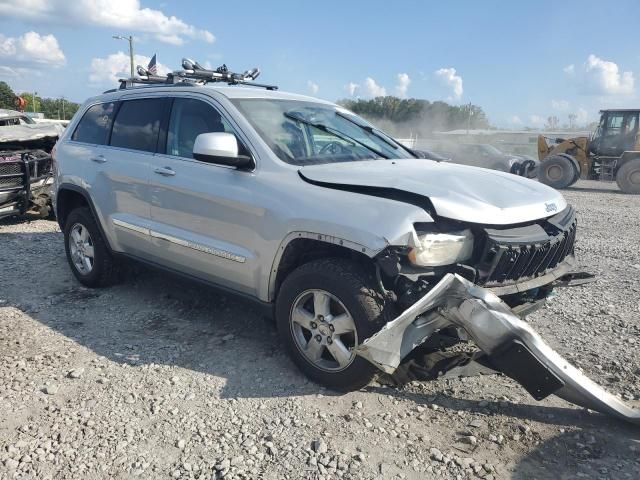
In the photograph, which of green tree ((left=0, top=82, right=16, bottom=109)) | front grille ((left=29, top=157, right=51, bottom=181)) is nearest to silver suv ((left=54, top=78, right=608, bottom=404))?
front grille ((left=29, top=157, right=51, bottom=181))

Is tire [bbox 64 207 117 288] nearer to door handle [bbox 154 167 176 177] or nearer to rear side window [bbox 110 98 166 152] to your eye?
rear side window [bbox 110 98 166 152]

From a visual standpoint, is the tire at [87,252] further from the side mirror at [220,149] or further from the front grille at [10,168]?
the front grille at [10,168]

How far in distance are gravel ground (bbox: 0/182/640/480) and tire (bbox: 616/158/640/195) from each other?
1361 cm

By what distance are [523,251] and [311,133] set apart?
5.93 ft

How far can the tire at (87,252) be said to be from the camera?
17.3 feet

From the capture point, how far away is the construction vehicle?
17.5 m

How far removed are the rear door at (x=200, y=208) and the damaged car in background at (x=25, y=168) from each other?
4.91m

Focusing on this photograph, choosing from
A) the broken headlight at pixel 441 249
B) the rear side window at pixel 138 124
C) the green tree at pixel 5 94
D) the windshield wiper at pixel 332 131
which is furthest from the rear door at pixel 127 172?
the green tree at pixel 5 94

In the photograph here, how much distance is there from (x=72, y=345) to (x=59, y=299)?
46.3 inches

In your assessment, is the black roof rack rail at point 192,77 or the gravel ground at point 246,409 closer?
the gravel ground at point 246,409

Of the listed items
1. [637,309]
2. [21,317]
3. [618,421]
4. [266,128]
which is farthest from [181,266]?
[637,309]

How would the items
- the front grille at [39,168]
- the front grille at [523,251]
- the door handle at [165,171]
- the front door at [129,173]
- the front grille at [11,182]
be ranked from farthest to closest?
the front grille at [39,168], the front grille at [11,182], the front door at [129,173], the door handle at [165,171], the front grille at [523,251]

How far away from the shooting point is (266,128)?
13.0ft

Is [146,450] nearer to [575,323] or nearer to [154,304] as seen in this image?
[154,304]
